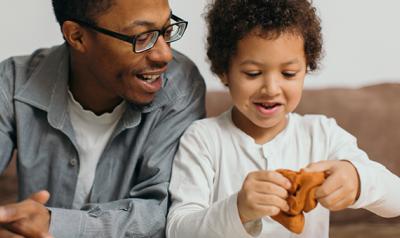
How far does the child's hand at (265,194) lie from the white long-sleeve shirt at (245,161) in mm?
157

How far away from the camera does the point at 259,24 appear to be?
5.01 ft

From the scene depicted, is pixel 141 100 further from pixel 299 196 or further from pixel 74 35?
pixel 299 196

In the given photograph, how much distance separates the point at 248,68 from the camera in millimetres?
1531

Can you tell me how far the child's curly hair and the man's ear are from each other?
0.93ft

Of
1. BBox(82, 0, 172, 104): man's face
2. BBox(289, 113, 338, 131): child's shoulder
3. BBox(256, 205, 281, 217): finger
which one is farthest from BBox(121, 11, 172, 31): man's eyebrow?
BBox(256, 205, 281, 217): finger

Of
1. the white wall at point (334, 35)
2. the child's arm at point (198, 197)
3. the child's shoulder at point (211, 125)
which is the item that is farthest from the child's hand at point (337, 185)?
the white wall at point (334, 35)

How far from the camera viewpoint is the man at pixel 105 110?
161cm

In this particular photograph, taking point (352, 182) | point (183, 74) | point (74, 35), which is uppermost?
point (74, 35)

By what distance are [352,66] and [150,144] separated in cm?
87

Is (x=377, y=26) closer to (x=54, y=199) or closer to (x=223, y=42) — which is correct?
(x=223, y=42)

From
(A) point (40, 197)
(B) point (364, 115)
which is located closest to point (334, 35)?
(B) point (364, 115)

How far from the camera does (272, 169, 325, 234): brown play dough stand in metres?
1.37

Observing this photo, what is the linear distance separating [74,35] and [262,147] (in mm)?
475

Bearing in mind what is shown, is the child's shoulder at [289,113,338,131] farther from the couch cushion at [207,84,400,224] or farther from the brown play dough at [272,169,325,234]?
the couch cushion at [207,84,400,224]
